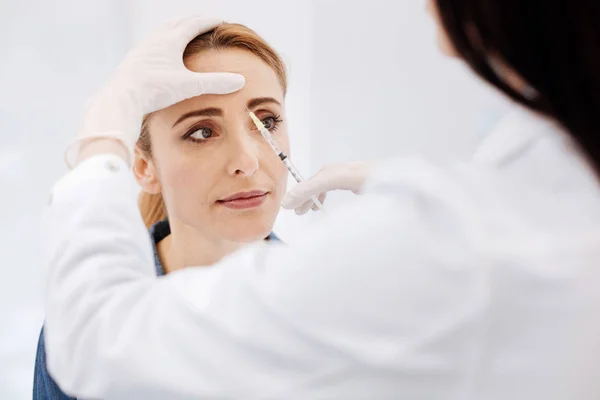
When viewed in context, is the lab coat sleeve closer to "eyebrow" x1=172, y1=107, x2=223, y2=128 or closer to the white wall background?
"eyebrow" x1=172, y1=107, x2=223, y2=128

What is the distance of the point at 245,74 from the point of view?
1265mm

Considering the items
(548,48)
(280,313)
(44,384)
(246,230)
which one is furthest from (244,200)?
(548,48)

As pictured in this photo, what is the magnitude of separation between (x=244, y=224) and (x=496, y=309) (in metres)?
0.78

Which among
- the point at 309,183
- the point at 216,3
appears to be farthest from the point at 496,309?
the point at 216,3

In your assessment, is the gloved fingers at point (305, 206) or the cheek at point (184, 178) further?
the cheek at point (184, 178)

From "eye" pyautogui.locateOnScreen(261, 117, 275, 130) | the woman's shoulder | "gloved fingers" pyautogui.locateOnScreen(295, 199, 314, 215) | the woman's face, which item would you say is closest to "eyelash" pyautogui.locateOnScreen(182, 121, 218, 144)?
the woman's face

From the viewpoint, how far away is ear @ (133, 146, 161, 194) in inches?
52.1

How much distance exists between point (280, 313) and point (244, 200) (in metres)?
0.72

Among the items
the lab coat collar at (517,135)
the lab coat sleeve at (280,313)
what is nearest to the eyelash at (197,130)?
the lab coat sleeve at (280,313)

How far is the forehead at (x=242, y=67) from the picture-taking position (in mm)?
1244

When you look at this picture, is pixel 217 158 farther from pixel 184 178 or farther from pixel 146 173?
pixel 146 173

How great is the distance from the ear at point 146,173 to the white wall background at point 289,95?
440 mm

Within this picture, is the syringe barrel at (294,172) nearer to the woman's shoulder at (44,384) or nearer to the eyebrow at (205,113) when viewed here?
the eyebrow at (205,113)

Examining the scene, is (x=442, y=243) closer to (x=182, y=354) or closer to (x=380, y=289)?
(x=380, y=289)
